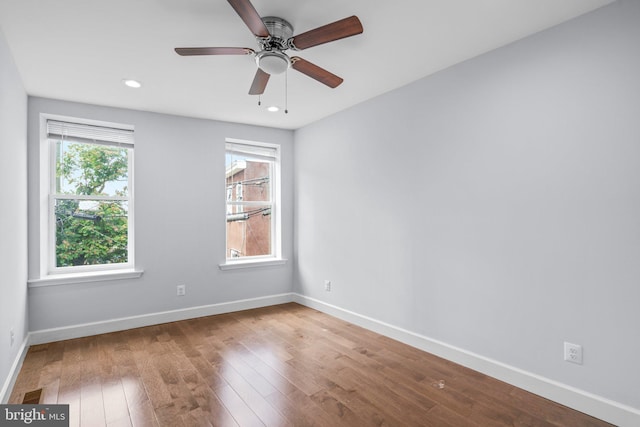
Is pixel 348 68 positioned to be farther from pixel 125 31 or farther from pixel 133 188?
pixel 133 188

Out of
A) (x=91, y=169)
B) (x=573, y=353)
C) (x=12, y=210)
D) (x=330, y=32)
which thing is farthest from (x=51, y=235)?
(x=573, y=353)

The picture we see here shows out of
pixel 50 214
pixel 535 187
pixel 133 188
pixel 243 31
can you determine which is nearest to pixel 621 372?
pixel 535 187

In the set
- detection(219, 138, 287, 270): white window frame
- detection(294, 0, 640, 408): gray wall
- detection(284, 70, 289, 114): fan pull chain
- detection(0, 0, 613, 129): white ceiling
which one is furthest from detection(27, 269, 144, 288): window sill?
detection(294, 0, 640, 408): gray wall

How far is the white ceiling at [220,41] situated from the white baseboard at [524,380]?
238 cm

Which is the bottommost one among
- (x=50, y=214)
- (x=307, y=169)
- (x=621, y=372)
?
(x=621, y=372)

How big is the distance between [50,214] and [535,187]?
4496 millimetres

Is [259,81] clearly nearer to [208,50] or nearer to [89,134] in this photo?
[208,50]

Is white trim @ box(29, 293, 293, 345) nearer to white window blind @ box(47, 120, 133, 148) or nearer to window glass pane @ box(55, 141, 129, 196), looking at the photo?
window glass pane @ box(55, 141, 129, 196)

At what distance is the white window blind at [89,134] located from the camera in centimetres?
350

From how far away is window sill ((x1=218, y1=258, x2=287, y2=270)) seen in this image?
4.31 meters

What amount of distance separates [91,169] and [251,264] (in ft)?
7.07

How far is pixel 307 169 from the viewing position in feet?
15.1

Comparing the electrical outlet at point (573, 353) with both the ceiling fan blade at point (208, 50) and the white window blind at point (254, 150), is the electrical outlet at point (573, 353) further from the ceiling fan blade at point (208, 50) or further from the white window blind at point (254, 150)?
A: the white window blind at point (254, 150)

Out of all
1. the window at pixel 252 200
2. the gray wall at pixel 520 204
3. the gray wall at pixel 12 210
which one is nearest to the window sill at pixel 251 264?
the window at pixel 252 200
